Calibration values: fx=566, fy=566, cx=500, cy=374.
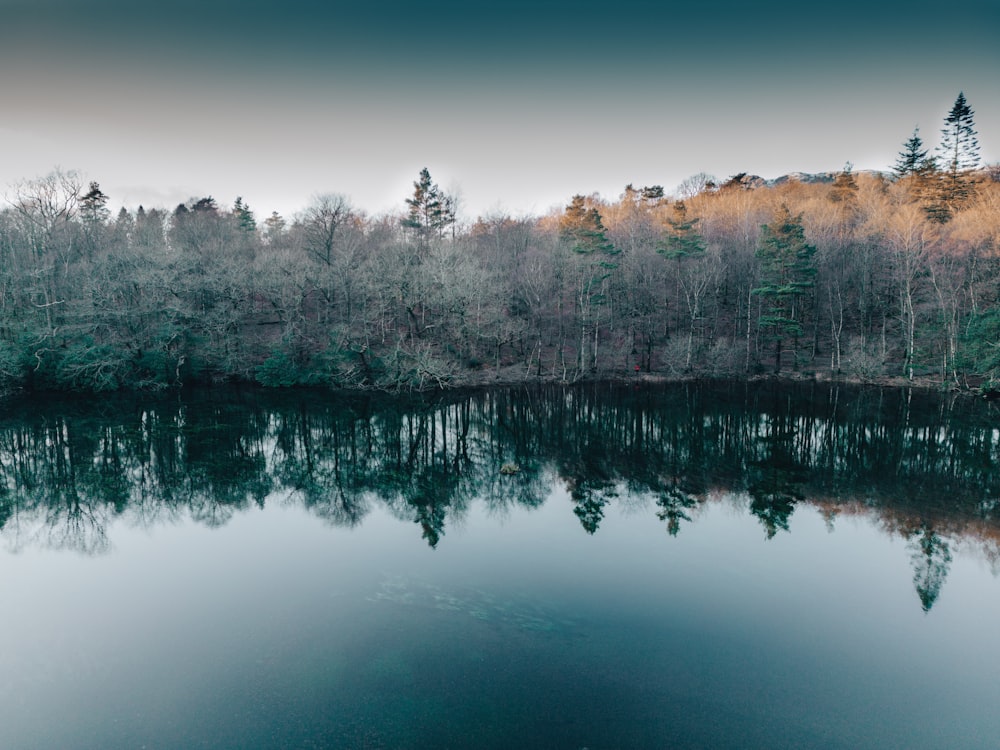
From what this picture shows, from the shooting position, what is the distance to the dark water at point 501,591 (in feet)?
30.6

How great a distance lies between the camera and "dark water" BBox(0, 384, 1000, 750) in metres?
9.33

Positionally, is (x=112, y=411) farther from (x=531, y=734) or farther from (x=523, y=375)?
(x=531, y=734)

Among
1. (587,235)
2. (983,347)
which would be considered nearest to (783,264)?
(983,347)

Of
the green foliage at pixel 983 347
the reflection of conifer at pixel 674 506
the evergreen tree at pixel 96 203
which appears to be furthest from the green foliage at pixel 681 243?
the evergreen tree at pixel 96 203

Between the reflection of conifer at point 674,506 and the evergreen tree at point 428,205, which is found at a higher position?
the evergreen tree at point 428,205

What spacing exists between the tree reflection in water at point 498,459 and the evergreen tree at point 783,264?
8.62m

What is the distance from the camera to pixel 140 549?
51.7 ft

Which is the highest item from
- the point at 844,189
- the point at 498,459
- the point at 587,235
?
the point at 844,189

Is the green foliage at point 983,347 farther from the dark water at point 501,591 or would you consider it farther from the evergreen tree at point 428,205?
the evergreen tree at point 428,205

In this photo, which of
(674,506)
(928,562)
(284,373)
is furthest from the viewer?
(284,373)

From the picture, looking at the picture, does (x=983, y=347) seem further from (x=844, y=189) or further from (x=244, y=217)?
(x=244, y=217)

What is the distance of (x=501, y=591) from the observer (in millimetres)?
13570

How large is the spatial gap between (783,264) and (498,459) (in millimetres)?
30159

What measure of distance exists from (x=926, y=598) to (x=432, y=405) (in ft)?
84.5
